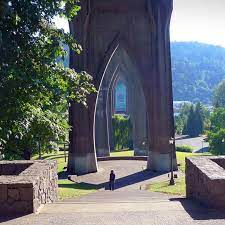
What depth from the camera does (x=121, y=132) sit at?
215 ft

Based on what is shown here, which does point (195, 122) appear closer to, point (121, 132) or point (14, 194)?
point (121, 132)

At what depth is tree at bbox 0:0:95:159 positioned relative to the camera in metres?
8.51

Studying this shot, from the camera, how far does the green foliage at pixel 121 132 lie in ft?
214

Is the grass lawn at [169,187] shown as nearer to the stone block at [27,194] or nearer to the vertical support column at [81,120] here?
the vertical support column at [81,120]

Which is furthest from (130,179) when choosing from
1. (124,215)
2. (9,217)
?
(9,217)

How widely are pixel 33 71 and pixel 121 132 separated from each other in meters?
56.3

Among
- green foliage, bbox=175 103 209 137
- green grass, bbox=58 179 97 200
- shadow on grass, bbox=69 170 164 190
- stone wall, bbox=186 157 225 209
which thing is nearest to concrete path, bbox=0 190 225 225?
stone wall, bbox=186 157 225 209

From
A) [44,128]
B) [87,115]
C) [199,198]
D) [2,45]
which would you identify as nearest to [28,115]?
[44,128]

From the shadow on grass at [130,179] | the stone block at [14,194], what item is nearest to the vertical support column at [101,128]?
the shadow on grass at [130,179]

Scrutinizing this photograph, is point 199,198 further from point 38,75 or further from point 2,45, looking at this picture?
point 2,45

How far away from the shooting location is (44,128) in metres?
10.1

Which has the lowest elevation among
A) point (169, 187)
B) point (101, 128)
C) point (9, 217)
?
point (169, 187)

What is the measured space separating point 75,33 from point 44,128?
26.3 metres

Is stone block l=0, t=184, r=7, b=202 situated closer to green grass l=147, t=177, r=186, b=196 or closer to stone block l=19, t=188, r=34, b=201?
stone block l=19, t=188, r=34, b=201
